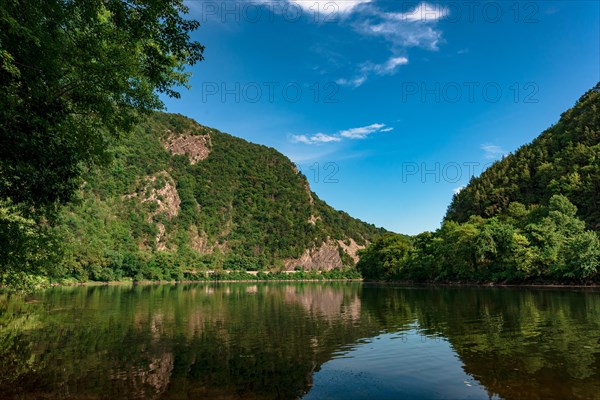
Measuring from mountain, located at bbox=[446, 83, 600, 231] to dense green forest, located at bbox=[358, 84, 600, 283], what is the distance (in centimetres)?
25

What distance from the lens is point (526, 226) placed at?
79.8 meters

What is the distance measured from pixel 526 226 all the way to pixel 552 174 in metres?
55.9

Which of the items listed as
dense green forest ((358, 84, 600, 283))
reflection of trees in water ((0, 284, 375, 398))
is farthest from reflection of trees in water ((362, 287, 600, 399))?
dense green forest ((358, 84, 600, 283))

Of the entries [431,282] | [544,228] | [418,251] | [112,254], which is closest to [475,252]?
[544,228]

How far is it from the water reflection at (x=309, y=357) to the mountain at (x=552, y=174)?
282 feet

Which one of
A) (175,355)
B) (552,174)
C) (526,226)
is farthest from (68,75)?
(552,174)

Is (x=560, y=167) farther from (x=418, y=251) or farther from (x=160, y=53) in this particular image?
(x=160, y=53)

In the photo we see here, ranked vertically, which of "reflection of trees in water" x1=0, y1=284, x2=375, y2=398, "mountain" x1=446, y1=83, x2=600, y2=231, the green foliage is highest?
"mountain" x1=446, y1=83, x2=600, y2=231

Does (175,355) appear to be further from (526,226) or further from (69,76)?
(526,226)

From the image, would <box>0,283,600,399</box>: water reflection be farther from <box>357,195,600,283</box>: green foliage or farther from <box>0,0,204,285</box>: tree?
<box>357,195,600,283</box>: green foliage

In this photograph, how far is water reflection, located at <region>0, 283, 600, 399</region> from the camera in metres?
13.9

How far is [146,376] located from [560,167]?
136393mm

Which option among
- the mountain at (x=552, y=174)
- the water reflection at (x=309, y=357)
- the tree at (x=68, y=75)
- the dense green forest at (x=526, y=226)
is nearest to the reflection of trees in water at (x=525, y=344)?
the water reflection at (x=309, y=357)

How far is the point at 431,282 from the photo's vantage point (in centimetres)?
10212
